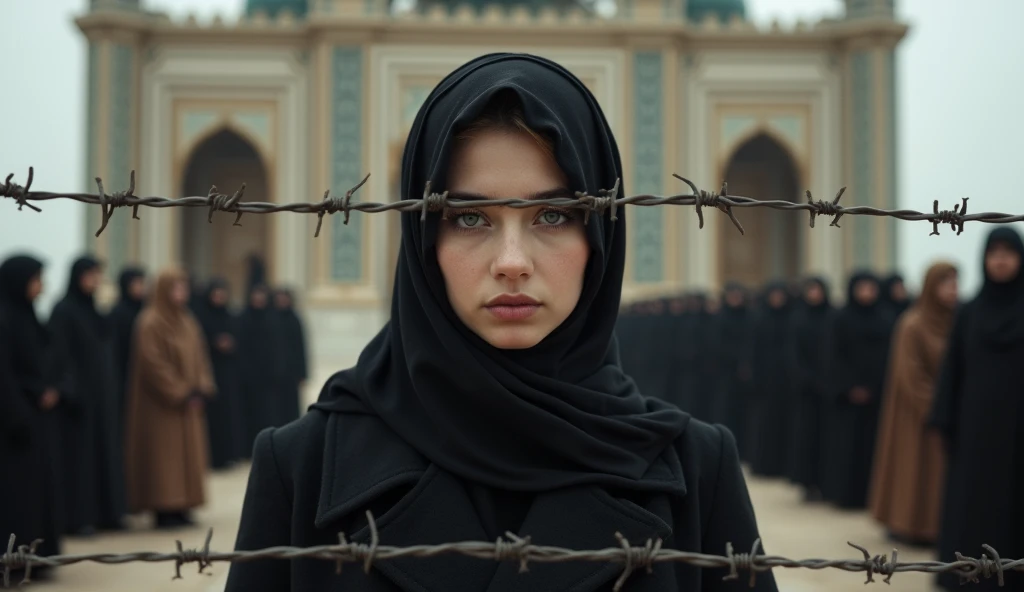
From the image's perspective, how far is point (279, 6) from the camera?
63.5ft

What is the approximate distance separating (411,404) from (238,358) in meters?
8.67

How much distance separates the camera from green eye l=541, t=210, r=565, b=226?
1.35 metres

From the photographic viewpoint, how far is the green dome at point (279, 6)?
19.3 meters

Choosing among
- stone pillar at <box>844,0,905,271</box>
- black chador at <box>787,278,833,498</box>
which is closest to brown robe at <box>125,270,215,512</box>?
black chador at <box>787,278,833,498</box>

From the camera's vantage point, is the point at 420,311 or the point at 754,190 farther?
the point at 754,190

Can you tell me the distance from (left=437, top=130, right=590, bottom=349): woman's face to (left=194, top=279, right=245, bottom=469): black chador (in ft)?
26.1

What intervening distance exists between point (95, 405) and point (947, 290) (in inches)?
187

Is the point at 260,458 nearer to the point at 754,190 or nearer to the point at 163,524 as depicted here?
the point at 163,524

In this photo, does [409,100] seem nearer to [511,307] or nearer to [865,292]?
[865,292]

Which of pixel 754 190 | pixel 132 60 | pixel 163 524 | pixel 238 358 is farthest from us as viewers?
pixel 754 190

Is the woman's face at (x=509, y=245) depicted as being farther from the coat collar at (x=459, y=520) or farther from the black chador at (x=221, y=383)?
the black chador at (x=221, y=383)

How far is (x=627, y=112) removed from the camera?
55.8 feet

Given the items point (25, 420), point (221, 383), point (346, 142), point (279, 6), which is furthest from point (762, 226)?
point (25, 420)

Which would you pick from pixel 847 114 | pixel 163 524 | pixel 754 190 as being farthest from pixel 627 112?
pixel 163 524
